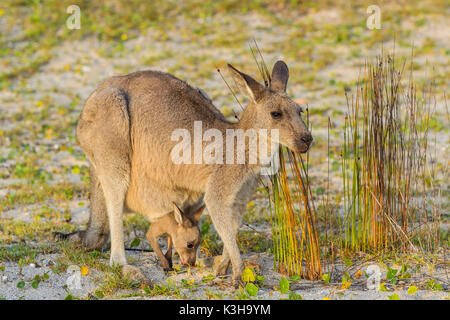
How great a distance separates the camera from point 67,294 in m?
4.46

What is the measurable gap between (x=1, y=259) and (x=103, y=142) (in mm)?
1140

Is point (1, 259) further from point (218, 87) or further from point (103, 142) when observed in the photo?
point (218, 87)

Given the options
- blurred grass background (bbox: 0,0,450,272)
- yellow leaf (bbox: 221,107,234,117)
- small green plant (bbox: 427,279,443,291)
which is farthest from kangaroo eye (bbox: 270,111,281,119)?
yellow leaf (bbox: 221,107,234,117)

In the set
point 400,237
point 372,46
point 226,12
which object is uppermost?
point 226,12

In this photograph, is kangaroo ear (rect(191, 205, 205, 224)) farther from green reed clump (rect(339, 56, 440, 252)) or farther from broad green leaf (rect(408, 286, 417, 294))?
broad green leaf (rect(408, 286, 417, 294))

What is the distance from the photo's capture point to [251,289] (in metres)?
4.23

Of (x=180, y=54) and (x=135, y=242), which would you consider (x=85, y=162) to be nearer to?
(x=135, y=242)

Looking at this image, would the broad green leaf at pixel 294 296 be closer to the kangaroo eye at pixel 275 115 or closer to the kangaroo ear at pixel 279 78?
the kangaroo eye at pixel 275 115

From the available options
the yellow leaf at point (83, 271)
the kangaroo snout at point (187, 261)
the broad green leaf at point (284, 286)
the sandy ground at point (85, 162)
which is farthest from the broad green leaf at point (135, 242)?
the broad green leaf at point (284, 286)

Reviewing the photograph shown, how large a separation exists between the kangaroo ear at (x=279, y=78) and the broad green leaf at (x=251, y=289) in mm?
1266

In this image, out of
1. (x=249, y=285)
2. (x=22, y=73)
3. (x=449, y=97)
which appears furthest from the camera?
(x=22, y=73)
